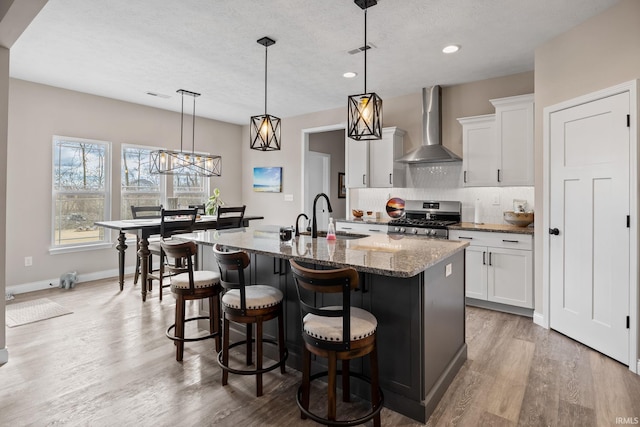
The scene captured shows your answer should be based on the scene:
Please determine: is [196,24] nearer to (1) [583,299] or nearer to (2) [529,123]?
(2) [529,123]

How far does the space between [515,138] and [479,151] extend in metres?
0.45

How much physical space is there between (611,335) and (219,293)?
315 cm

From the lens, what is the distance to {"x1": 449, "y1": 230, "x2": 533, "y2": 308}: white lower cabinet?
3684 mm

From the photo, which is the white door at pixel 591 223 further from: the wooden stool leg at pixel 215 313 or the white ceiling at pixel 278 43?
the wooden stool leg at pixel 215 313

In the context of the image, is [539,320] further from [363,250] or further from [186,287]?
[186,287]

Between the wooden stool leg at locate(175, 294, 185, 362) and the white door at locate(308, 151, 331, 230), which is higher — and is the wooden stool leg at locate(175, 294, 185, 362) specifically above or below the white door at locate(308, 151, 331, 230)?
below

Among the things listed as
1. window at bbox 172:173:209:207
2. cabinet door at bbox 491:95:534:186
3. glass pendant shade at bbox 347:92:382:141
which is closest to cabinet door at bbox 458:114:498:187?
cabinet door at bbox 491:95:534:186

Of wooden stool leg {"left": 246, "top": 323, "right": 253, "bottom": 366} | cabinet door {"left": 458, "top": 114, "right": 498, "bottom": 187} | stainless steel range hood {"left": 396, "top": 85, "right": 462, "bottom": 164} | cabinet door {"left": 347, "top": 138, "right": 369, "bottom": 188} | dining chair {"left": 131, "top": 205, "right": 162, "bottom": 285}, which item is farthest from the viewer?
cabinet door {"left": 347, "top": 138, "right": 369, "bottom": 188}

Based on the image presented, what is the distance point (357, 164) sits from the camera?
5281 mm

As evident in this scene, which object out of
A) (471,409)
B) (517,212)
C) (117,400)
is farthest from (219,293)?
(517,212)

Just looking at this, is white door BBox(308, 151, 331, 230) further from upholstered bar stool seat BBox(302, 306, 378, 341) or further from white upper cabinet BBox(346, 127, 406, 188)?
upholstered bar stool seat BBox(302, 306, 378, 341)

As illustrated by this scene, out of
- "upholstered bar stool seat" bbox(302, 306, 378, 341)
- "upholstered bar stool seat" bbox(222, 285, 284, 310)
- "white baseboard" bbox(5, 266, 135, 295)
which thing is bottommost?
"white baseboard" bbox(5, 266, 135, 295)

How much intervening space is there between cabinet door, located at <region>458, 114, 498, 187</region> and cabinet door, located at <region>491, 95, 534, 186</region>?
13 centimetres

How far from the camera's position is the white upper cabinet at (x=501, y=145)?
3855 millimetres
